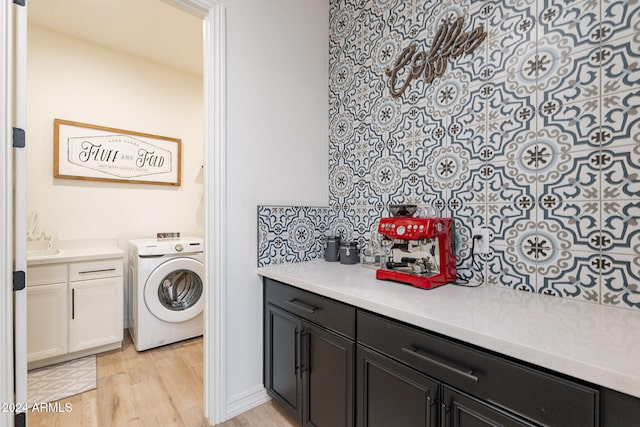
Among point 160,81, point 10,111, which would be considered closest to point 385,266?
point 10,111

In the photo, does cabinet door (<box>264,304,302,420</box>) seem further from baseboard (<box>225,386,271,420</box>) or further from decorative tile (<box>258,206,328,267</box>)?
decorative tile (<box>258,206,328,267</box>)

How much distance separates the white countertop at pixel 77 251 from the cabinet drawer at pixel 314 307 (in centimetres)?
167

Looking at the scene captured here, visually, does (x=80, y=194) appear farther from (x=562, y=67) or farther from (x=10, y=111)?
(x=562, y=67)

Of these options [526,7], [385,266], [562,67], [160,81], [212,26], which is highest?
[160,81]

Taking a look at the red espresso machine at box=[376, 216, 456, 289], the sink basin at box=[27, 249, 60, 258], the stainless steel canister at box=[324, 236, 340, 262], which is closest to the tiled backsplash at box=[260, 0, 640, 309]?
the red espresso machine at box=[376, 216, 456, 289]

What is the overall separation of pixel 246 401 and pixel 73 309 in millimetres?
1663

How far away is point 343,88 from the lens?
2059 mm

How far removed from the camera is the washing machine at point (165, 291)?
2.45m

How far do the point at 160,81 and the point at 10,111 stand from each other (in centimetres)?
243

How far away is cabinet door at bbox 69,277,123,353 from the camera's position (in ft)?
7.47

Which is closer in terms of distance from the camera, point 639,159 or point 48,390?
point 639,159

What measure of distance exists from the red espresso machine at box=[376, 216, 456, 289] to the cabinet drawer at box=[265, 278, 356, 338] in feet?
1.01

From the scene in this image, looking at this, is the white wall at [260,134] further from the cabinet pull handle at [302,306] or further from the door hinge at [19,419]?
the door hinge at [19,419]

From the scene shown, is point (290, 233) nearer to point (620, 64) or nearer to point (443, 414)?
point (443, 414)
